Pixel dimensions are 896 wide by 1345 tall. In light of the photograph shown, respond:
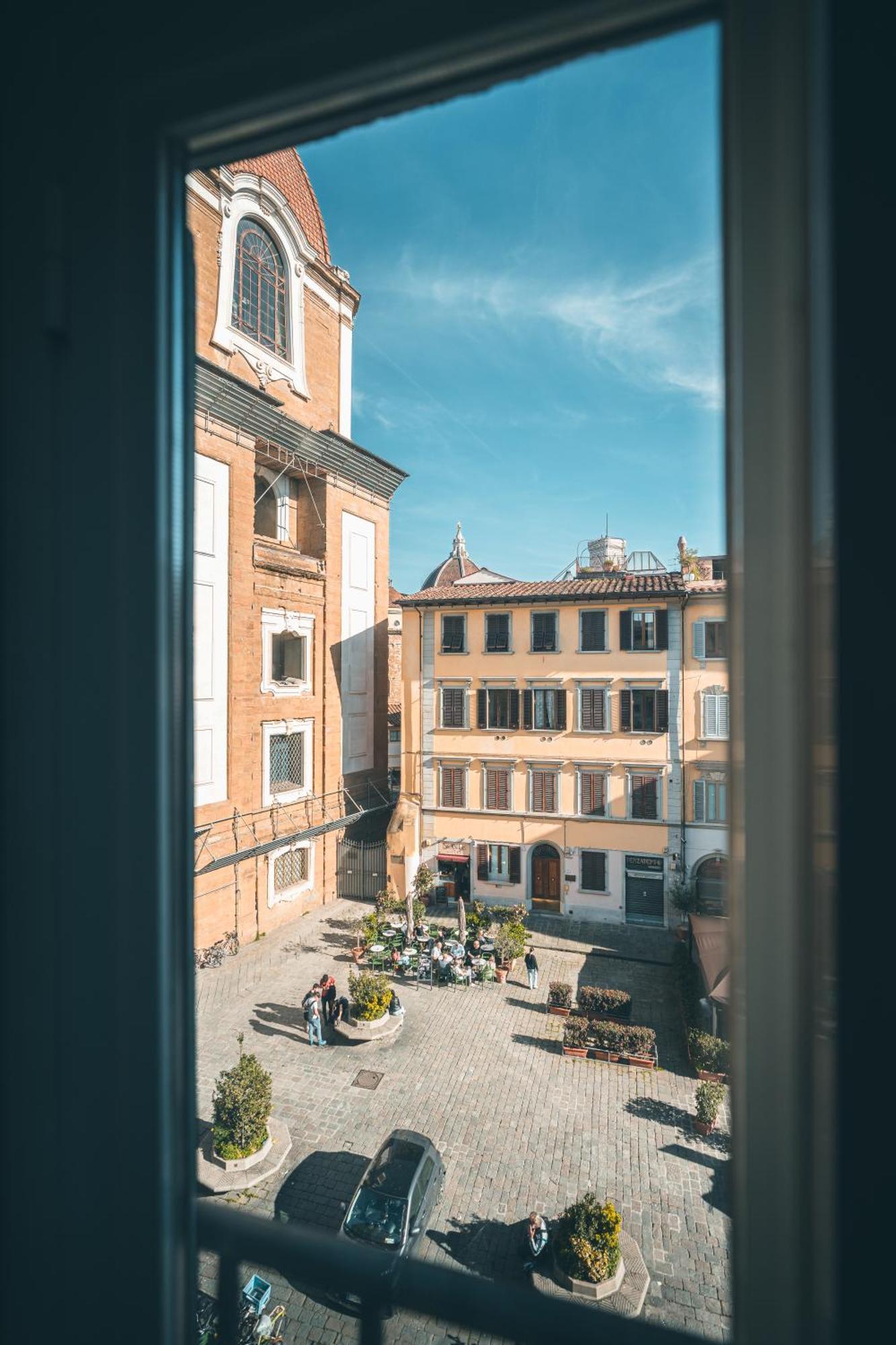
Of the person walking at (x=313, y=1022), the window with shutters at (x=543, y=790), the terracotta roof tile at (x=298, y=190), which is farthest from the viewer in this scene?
the window with shutters at (x=543, y=790)

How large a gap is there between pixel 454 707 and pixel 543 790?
2.10 metres

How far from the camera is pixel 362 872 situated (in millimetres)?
11883

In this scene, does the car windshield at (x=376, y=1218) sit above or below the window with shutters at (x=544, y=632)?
below

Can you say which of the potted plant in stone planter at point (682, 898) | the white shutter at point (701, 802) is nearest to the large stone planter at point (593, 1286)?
the white shutter at point (701, 802)

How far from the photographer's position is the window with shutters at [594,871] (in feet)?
36.1

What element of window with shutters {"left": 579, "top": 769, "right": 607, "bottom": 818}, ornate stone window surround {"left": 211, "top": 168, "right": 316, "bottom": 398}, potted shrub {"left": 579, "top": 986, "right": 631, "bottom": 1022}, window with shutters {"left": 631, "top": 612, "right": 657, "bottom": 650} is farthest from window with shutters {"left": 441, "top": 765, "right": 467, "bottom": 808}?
ornate stone window surround {"left": 211, "top": 168, "right": 316, "bottom": 398}

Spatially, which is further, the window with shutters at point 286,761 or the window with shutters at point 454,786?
the window with shutters at point 454,786

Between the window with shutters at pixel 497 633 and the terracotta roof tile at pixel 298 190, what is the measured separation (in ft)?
21.6

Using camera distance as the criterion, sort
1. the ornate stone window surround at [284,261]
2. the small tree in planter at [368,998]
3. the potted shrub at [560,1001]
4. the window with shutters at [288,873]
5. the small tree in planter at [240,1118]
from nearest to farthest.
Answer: the small tree in planter at [240,1118] → the small tree in planter at [368,998] → the potted shrub at [560,1001] → the ornate stone window surround at [284,261] → the window with shutters at [288,873]

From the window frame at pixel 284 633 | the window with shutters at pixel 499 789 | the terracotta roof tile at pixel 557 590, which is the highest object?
the terracotta roof tile at pixel 557 590

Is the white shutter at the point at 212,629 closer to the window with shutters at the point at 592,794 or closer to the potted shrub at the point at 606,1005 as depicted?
the potted shrub at the point at 606,1005
